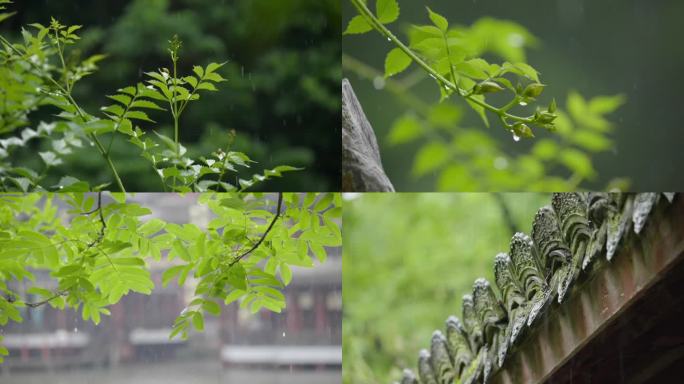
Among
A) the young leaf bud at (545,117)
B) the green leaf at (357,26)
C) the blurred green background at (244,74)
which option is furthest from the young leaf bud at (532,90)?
the blurred green background at (244,74)

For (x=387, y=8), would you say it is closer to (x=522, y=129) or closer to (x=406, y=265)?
(x=522, y=129)

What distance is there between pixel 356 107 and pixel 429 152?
8.3 inches

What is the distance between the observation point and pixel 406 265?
3717 mm

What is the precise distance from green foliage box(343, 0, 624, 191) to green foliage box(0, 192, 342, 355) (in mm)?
330

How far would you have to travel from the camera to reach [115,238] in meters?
1.62

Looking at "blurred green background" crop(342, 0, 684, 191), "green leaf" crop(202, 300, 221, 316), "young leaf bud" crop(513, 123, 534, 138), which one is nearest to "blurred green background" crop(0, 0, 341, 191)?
"blurred green background" crop(342, 0, 684, 191)

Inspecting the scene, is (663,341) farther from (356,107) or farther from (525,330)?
(356,107)

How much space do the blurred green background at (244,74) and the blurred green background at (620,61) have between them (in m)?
0.78

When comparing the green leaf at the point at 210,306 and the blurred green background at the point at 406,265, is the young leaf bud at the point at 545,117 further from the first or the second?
the blurred green background at the point at 406,265

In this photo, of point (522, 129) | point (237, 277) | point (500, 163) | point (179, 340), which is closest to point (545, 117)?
point (522, 129)

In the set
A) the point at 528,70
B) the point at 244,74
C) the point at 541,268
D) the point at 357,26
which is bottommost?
the point at 541,268

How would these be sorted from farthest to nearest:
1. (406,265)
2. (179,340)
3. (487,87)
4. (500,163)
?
(406,265) < (500,163) < (179,340) < (487,87)

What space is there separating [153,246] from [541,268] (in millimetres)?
851

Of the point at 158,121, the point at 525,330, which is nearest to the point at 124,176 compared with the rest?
the point at 158,121
